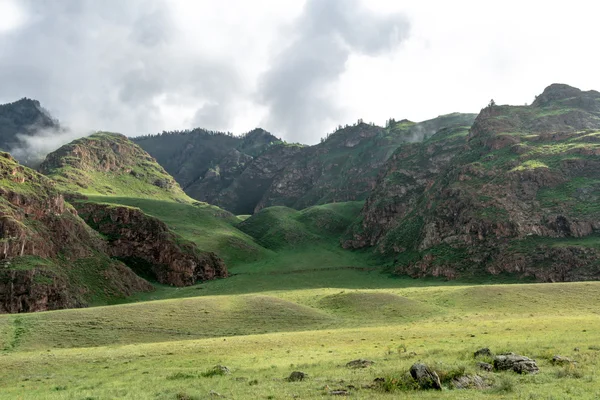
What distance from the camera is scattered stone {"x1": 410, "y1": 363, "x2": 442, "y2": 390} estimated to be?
23.1 m

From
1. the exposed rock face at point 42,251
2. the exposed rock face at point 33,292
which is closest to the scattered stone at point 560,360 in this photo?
the exposed rock face at point 33,292

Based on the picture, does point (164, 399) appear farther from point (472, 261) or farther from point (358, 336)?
point (472, 261)

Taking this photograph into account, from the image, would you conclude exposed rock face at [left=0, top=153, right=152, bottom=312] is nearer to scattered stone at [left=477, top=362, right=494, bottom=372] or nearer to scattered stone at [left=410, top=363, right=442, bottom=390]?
scattered stone at [left=410, top=363, right=442, bottom=390]

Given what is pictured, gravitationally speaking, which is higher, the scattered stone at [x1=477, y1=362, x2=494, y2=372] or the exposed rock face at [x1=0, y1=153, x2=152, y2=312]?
the exposed rock face at [x1=0, y1=153, x2=152, y2=312]

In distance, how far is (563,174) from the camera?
144 m

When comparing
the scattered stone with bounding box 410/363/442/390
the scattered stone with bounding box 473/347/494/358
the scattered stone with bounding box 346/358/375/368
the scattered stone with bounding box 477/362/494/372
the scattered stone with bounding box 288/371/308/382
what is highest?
the scattered stone with bounding box 410/363/442/390

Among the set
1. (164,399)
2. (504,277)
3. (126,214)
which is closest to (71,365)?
(164,399)

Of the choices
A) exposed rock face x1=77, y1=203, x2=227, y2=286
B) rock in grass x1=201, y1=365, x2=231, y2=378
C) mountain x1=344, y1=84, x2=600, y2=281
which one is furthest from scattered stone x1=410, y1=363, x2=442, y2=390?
exposed rock face x1=77, y1=203, x2=227, y2=286

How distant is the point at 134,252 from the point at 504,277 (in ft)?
437

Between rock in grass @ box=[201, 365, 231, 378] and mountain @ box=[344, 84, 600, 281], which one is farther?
mountain @ box=[344, 84, 600, 281]

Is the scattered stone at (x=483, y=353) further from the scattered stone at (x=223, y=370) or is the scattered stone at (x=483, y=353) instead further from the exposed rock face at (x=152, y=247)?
the exposed rock face at (x=152, y=247)

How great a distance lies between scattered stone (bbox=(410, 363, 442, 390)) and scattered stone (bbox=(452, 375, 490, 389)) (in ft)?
3.39

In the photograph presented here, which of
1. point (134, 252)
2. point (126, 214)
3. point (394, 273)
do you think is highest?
point (126, 214)

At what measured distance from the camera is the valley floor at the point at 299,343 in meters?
25.5
